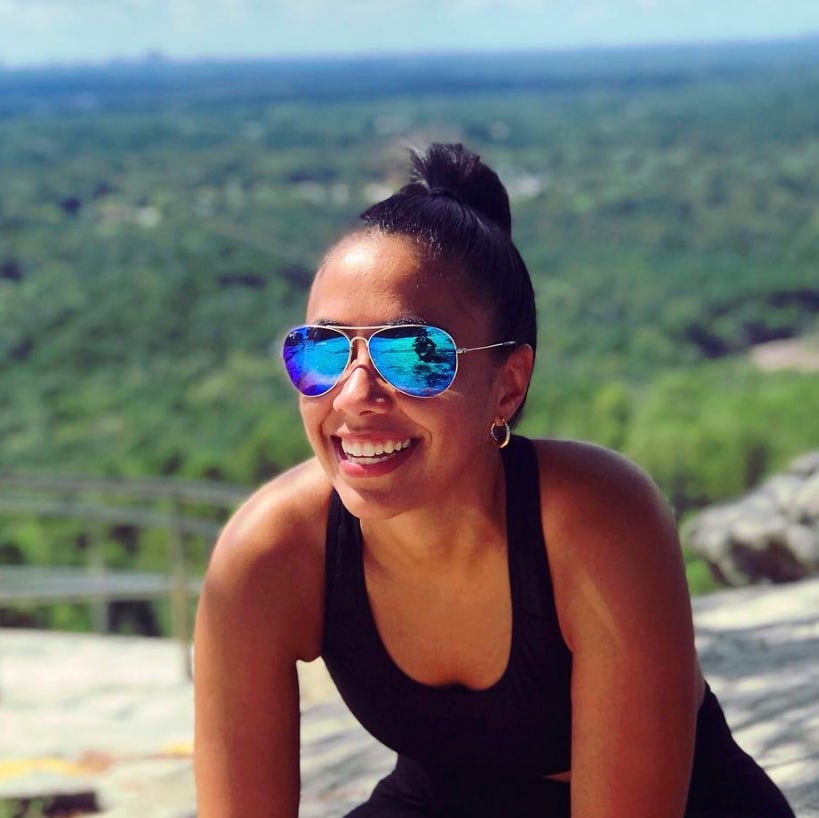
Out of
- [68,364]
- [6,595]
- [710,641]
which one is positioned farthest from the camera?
[68,364]

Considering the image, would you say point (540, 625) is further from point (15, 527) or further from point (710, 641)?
point (15, 527)

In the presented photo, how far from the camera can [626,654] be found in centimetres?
143

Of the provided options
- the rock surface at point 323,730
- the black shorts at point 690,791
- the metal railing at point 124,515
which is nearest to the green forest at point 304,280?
the metal railing at point 124,515

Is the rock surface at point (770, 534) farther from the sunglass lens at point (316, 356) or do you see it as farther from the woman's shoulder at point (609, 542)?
the sunglass lens at point (316, 356)

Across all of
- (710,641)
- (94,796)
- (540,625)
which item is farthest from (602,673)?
(710,641)

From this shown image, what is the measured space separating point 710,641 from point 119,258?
35.3 metres

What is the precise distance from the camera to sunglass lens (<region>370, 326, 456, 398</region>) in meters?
1.40

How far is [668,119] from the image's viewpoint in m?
55.6

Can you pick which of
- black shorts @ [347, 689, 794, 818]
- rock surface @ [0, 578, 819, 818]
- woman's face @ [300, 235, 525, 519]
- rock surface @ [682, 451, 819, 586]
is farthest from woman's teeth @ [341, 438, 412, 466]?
rock surface @ [682, 451, 819, 586]

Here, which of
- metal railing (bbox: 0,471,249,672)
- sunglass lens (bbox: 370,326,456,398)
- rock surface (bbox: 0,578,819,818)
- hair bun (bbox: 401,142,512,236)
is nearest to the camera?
sunglass lens (bbox: 370,326,456,398)

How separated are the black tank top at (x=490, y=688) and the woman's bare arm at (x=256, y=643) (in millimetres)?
35

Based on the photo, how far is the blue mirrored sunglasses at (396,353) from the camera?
1399mm

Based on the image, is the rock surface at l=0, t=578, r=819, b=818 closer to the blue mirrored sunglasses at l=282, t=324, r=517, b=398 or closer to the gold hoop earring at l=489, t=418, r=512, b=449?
the gold hoop earring at l=489, t=418, r=512, b=449

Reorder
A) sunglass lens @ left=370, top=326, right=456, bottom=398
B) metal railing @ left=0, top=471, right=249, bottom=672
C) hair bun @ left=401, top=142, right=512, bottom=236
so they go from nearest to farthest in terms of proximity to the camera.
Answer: sunglass lens @ left=370, top=326, right=456, bottom=398 < hair bun @ left=401, top=142, right=512, bottom=236 < metal railing @ left=0, top=471, right=249, bottom=672
